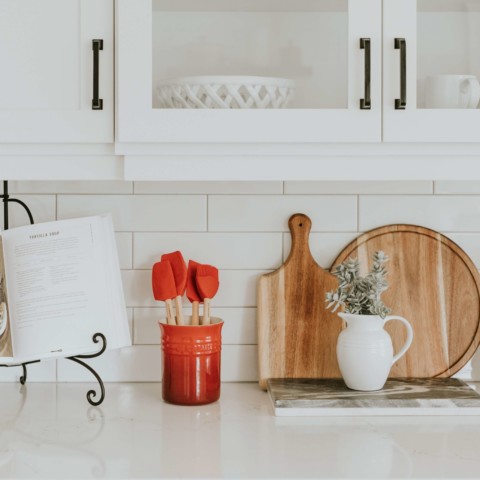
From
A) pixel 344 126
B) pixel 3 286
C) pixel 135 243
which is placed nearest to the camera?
pixel 344 126

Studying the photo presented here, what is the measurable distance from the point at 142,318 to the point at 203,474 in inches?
24.7

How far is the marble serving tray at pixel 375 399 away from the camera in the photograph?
145 cm

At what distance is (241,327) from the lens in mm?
1732

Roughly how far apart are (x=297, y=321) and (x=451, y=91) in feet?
2.03

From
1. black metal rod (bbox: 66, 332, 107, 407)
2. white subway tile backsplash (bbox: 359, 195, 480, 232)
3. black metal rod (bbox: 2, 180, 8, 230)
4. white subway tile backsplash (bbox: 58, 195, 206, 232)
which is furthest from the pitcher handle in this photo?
black metal rod (bbox: 2, 180, 8, 230)

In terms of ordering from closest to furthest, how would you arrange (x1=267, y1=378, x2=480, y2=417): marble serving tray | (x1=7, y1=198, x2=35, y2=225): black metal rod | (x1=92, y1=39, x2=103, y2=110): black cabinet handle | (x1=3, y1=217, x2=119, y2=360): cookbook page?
(x1=92, y1=39, x2=103, y2=110): black cabinet handle, (x1=267, y1=378, x2=480, y2=417): marble serving tray, (x1=3, y1=217, x2=119, y2=360): cookbook page, (x1=7, y1=198, x2=35, y2=225): black metal rod

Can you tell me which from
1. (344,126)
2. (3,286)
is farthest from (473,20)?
(3,286)

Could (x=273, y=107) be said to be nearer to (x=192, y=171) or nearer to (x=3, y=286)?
(x=192, y=171)

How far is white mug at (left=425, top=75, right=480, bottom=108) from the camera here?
4.52ft

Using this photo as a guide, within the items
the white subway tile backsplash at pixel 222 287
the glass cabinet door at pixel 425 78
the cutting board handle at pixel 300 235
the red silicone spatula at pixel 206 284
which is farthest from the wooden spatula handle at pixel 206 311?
the glass cabinet door at pixel 425 78

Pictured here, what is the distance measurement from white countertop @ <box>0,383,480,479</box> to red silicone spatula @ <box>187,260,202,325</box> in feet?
0.64

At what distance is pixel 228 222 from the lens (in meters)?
1.72

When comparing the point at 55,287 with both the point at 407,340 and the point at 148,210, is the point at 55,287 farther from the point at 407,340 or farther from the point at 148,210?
the point at 407,340

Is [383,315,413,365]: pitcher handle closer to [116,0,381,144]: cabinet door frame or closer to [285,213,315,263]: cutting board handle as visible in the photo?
[285,213,315,263]: cutting board handle
